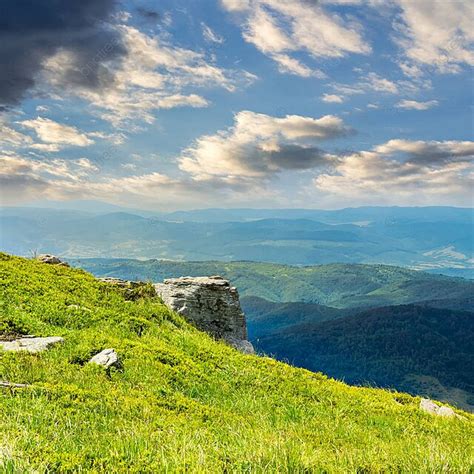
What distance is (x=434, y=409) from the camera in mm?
15773

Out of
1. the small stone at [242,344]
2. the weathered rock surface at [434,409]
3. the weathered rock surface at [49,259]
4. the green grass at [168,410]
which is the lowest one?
the small stone at [242,344]

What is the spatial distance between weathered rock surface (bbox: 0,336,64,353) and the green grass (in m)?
0.35

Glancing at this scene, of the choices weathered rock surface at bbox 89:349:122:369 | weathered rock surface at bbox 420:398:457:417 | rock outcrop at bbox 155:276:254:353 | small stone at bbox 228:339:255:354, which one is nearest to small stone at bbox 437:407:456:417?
weathered rock surface at bbox 420:398:457:417

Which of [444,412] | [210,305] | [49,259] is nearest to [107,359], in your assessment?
[444,412]

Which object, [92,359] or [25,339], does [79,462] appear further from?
[25,339]

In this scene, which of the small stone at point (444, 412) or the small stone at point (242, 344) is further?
the small stone at point (242, 344)

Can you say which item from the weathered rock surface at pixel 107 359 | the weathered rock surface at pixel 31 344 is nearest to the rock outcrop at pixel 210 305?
the weathered rock surface at pixel 31 344

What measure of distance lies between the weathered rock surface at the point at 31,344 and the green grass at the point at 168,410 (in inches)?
13.7

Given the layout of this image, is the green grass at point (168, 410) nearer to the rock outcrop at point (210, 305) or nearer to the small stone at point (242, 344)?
the rock outcrop at point (210, 305)

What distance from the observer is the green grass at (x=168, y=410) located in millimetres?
5859

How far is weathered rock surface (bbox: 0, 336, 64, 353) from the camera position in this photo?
35.9ft

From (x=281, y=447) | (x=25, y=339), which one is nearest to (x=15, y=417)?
(x=281, y=447)

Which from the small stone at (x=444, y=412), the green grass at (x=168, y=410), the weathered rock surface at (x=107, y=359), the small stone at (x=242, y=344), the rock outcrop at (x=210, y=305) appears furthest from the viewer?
the small stone at (x=242, y=344)

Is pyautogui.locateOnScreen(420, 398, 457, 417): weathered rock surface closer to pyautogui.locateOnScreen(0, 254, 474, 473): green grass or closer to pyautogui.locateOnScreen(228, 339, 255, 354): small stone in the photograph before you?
pyautogui.locateOnScreen(0, 254, 474, 473): green grass
